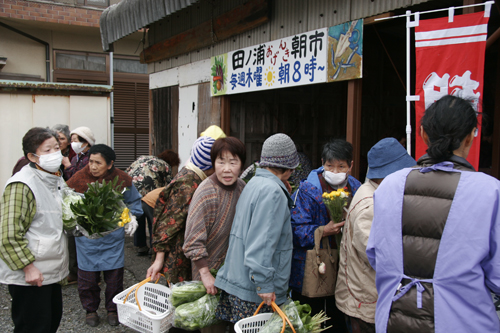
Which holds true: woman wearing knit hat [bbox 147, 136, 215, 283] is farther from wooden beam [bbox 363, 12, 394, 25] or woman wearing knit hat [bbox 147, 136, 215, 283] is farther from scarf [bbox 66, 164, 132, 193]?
wooden beam [bbox 363, 12, 394, 25]

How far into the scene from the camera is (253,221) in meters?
2.51

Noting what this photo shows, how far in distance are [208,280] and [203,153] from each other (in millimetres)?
1103

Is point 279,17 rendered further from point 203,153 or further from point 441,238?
point 441,238

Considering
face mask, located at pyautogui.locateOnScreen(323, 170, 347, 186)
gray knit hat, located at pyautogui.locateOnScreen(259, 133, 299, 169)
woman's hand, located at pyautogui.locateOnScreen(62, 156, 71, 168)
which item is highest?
gray knit hat, located at pyautogui.locateOnScreen(259, 133, 299, 169)

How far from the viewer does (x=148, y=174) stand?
20.4 feet

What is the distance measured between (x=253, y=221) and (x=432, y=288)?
43.7 inches

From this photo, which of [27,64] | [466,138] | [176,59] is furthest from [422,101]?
[27,64]

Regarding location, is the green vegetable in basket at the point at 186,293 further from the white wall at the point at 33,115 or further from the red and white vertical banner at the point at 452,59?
the white wall at the point at 33,115

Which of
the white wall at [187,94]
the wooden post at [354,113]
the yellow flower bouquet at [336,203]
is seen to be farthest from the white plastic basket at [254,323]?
the white wall at [187,94]

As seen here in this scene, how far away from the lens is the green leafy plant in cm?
398

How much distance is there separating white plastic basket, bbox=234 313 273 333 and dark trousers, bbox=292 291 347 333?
86 cm

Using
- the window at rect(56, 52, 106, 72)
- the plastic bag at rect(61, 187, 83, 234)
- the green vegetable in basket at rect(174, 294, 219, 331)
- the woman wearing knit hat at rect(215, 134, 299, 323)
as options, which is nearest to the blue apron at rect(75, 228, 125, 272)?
the plastic bag at rect(61, 187, 83, 234)

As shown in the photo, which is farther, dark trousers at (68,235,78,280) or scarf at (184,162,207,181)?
dark trousers at (68,235,78,280)

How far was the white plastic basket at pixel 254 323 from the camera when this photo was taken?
248 centimetres
